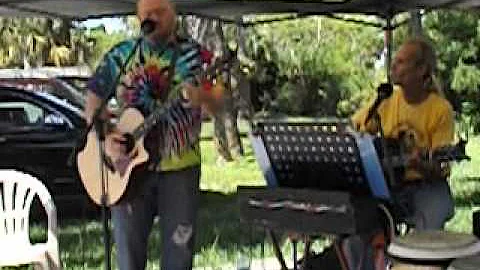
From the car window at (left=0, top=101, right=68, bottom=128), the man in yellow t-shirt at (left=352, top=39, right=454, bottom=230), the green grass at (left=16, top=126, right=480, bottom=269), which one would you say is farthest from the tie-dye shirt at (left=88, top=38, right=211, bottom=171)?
the car window at (left=0, top=101, right=68, bottom=128)

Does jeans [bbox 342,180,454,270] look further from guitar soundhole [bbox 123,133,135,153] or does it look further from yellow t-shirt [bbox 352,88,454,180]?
guitar soundhole [bbox 123,133,135,153]

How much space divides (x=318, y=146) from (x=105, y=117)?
83cm

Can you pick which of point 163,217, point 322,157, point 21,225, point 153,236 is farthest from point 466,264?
point 153,236

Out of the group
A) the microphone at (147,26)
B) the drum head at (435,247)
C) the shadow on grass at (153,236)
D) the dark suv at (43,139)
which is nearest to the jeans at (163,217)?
the microphone at (147,26)

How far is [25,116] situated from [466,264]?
202 inches

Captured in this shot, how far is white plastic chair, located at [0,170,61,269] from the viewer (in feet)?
12.0

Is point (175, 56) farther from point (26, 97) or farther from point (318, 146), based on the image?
point (26, 97)

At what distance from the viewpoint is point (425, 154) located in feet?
11.5

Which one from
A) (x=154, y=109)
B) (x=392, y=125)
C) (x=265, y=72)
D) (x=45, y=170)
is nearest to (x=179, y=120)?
(x=154, y=109)

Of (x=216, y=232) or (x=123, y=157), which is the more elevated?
(x=123, y=157)

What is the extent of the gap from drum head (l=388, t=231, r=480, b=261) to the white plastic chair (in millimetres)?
1546

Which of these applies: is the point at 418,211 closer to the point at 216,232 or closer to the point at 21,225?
the point at 21,225

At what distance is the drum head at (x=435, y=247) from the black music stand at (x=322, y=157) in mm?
437

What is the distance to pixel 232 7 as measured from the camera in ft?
19.3
